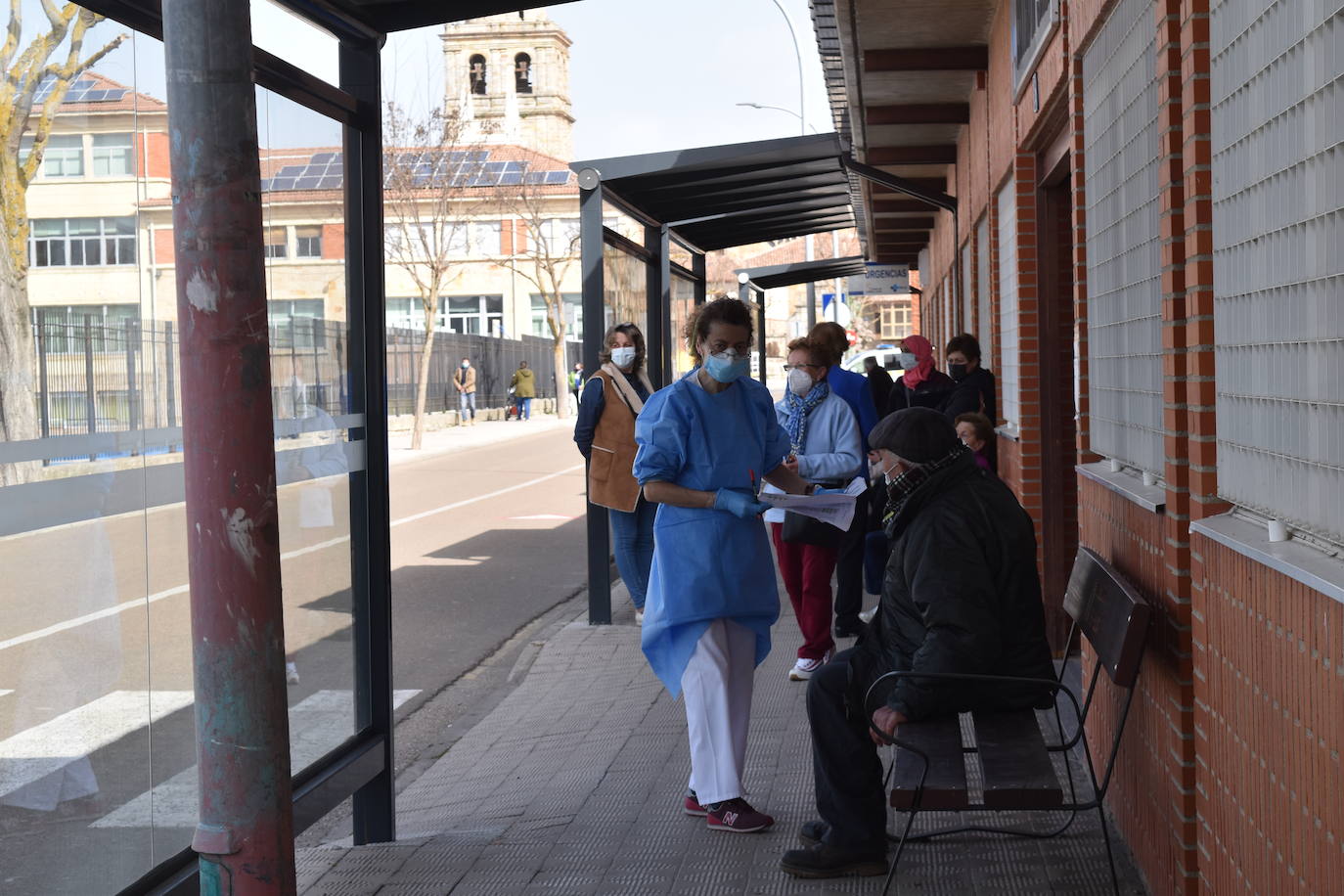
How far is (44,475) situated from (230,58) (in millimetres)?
1547

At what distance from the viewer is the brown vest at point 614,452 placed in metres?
9.10

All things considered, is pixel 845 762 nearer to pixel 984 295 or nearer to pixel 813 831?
pixel 813 831

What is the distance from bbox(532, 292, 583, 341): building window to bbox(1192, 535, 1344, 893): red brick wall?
54427mm

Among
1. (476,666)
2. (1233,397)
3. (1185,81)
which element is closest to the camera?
(1233,397)

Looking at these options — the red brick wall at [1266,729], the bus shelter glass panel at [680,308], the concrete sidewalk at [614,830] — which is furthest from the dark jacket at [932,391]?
the red brick wall at [1266,729]

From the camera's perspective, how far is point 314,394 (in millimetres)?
5102

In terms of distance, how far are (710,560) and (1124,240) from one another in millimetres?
1691

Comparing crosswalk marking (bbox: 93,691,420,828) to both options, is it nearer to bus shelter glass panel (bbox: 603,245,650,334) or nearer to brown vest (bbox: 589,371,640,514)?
brown vest (bbox: 589,371,640,514)

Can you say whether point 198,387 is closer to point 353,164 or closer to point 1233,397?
point 1233,397

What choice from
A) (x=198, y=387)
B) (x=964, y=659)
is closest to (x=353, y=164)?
(x=964, y=659)

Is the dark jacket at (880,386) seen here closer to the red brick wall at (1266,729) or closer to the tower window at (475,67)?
the red brick wall at (1266,729)

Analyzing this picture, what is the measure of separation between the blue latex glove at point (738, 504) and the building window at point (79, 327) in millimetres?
1968

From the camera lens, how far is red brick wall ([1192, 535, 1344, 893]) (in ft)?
8.95

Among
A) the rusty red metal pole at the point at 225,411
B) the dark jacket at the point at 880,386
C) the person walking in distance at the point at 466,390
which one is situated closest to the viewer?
the rusty red metal pole at the point at 225,411
